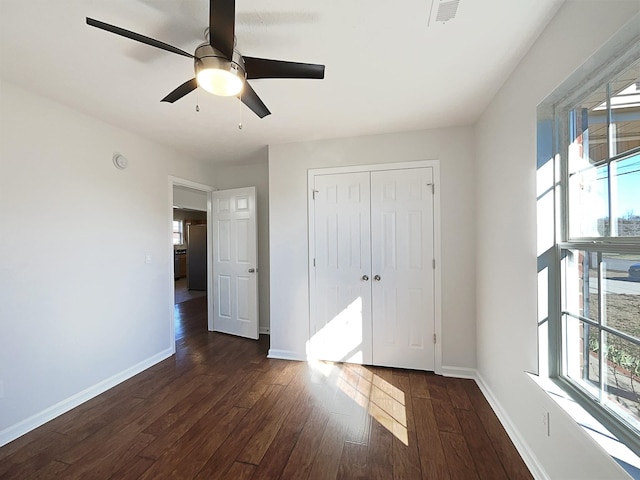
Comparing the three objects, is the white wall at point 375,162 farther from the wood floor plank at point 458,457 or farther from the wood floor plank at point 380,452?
the wood floor plank at point 380,452

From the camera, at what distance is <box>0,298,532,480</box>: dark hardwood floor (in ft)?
5.07

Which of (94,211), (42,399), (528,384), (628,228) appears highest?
(94,211)

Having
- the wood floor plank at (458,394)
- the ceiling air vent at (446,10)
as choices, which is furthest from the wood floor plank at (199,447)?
the ceiling air vent at (446,10)

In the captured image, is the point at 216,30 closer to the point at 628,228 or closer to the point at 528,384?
the point at 628,228

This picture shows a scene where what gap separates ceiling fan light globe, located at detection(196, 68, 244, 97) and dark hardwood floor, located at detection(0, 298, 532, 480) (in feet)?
7.00

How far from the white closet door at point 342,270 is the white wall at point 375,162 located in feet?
0.51

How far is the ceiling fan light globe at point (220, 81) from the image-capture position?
129 cm

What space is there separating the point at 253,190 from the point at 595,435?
11.5ft

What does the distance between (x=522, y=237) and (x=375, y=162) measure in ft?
5.02

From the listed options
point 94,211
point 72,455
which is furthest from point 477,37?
point 72,455

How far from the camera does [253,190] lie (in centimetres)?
356

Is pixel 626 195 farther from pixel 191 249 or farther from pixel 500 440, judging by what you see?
pixel 191 249

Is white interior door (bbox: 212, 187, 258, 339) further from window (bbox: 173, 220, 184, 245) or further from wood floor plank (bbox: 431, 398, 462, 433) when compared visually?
window (bbox: 173, 220, 184, 245)

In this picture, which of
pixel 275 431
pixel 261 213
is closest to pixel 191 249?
pixel 261 213
